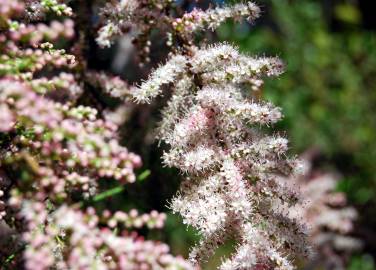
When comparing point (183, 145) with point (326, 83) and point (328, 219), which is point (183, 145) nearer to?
point (328, 219)

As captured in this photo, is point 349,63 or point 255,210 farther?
point 349,63

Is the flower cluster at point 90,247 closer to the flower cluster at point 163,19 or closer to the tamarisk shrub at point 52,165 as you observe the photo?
the tamarisk shrub at point 52,165

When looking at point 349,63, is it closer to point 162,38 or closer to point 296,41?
point 296,41

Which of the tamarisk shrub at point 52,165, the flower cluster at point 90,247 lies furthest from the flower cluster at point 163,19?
the flower cluster at point 90,247

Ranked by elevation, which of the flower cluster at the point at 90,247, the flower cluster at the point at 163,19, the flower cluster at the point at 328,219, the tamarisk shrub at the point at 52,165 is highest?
the flower cluster at the point at 328,219

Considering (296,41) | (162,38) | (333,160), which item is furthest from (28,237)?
(296,41)

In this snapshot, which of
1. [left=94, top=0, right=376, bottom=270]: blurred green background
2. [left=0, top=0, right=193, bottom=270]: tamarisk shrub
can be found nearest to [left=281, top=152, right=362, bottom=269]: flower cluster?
[left=94, top=0, right=376, bottom=270]: blurred green background

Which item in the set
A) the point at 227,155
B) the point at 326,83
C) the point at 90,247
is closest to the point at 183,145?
the point at 227,155
